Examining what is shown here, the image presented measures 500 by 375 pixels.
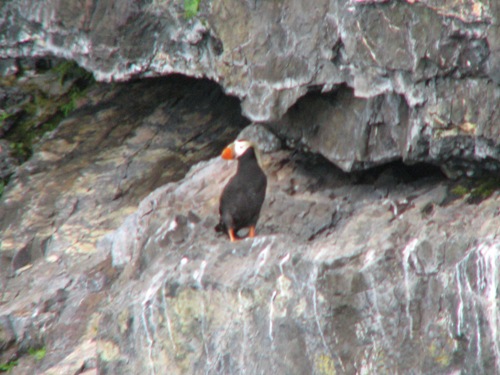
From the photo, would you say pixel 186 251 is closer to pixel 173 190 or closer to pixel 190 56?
pixel 173 190

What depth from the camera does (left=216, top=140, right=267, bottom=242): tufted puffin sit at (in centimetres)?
727

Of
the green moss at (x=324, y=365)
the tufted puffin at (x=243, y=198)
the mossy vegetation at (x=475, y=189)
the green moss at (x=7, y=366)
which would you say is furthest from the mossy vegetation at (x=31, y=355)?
the mossy vegetation at (x=475, y=189)

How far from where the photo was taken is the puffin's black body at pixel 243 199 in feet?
23.9

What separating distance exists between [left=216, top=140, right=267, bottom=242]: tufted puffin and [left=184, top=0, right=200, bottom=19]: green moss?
152 centimetres

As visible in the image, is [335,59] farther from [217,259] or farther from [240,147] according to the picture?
[217,259]

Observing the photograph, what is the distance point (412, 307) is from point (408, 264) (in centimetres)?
32

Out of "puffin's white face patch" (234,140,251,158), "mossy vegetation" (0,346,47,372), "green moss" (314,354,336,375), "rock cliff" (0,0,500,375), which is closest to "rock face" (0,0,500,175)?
"rock cliff" (0,0,500,375)

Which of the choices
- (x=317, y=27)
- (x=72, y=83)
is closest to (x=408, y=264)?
(x=317, y=27)

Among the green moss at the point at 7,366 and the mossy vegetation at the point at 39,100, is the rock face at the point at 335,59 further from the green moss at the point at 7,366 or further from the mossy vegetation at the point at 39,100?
the green moss at the point at 7,366

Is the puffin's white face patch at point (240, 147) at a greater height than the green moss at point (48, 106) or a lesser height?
greater

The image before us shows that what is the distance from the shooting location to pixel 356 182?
8133 mm

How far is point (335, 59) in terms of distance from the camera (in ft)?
23.8

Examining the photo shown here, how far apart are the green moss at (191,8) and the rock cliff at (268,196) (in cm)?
6

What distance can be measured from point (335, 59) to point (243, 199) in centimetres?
145
